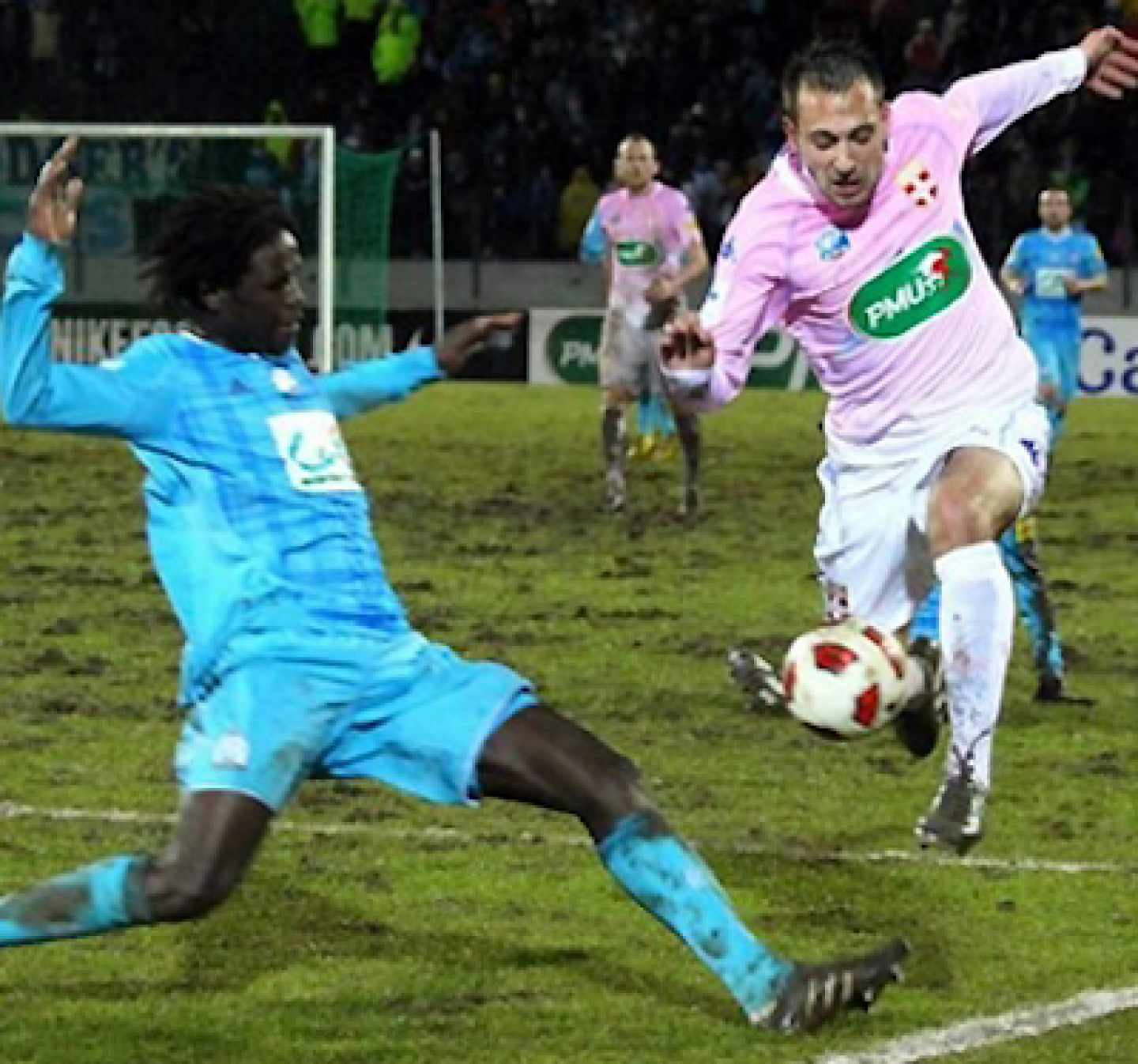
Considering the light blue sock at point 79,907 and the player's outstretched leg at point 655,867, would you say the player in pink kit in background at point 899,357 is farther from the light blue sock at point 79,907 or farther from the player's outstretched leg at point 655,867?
the light blue sock at point 79,907

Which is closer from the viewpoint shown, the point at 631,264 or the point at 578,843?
the point at 578,843

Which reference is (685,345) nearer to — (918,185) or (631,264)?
(918,185)

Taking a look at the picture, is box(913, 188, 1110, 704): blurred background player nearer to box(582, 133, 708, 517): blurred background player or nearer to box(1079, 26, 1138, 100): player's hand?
box(582, 133, 708, 517): blurred background player

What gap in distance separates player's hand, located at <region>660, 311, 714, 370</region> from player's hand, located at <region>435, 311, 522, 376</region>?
1070 mm

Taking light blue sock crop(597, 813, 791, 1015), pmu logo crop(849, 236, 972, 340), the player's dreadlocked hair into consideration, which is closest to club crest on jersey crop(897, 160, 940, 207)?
pmu logo crop(849, 236, 972, 340)

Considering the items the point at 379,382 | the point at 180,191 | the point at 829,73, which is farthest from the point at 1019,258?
the point at 379,382

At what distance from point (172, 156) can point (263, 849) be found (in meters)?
19.3

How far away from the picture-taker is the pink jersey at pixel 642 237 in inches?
836

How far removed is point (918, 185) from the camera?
8.65 meters

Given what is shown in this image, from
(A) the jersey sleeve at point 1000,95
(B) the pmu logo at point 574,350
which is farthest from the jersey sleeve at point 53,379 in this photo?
(B) the pmu logo at point 574,350

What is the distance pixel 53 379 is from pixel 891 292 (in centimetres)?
290

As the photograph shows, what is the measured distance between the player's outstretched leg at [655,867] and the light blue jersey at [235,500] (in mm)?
397

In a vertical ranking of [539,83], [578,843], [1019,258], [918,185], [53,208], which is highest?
[53,208]

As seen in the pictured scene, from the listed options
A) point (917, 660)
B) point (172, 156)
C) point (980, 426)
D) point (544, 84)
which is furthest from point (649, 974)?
point (544, 84)
